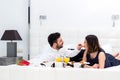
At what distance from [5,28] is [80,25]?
1.62m

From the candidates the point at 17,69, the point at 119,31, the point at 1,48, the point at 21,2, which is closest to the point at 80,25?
the point at 119,31

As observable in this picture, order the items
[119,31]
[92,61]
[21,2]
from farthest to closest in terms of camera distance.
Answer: [21,2], [119,31], [92,61]

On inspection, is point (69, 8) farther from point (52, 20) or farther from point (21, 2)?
point (21, 2)

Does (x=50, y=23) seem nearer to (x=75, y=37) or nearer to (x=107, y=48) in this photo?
(x=75, y=37)

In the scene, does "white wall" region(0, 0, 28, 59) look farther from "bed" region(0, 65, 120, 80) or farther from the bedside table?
"bed" region(0, 65, 120, 80)

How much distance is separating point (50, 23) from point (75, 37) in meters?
0.62

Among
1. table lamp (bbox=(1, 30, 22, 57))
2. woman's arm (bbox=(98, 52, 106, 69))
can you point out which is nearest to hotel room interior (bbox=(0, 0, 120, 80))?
table lamp (bbox=(1, 30, 22, 57))

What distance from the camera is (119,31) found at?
512 centimetres

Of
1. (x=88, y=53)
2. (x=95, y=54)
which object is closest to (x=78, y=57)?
(x=88, y=53)

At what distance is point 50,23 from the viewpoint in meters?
5.40

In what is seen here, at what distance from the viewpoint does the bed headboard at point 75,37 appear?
5117 mm

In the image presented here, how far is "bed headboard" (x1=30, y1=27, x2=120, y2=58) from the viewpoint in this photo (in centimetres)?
512

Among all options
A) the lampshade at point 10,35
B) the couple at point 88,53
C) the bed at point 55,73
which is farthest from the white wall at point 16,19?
the bed at point 55,73

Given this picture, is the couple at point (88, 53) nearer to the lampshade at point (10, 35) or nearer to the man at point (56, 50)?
the man at point (56, 50)
